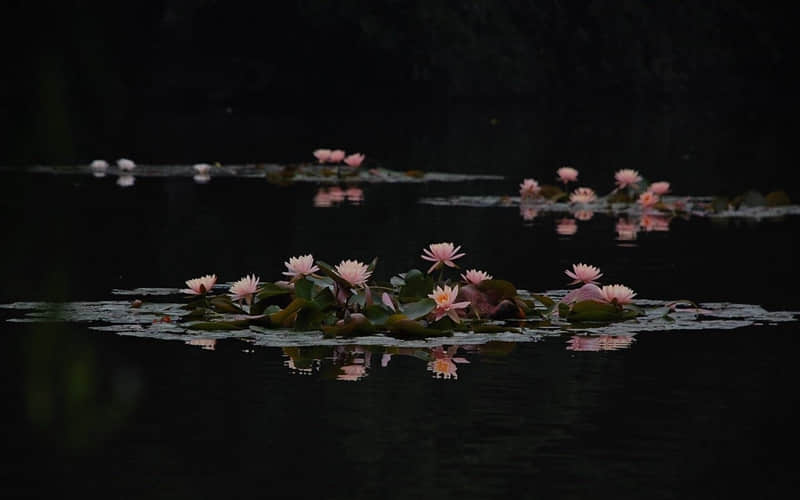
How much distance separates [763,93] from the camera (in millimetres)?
47219

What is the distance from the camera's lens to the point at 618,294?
759 cm

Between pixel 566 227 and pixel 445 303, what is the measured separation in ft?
22.0

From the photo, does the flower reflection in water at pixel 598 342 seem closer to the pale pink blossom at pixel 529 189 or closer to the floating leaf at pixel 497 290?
the floating leaf at pixel 497 290

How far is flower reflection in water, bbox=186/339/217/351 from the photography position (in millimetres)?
6969

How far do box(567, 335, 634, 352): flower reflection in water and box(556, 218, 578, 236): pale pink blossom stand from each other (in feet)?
18.9

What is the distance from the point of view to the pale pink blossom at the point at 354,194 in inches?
655

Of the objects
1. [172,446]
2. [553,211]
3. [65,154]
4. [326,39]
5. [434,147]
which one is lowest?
[172,446]

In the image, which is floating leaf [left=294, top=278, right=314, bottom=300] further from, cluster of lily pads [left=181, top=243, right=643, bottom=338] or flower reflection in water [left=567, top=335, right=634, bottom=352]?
flower reflection in water [left=567, top=335, right=634, bottom=352]

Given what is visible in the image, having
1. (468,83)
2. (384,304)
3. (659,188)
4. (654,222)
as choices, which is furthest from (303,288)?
(468,83)

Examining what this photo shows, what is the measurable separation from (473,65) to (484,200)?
2687 cm

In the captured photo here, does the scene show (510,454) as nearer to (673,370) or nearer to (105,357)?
(673,370)

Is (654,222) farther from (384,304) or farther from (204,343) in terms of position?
(204,343)

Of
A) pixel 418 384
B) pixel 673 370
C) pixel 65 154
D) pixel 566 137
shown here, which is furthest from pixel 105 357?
pixel 566 137

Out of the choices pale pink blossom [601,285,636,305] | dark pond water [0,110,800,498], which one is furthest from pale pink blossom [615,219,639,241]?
pale pink blossom [601,285,636,305]
